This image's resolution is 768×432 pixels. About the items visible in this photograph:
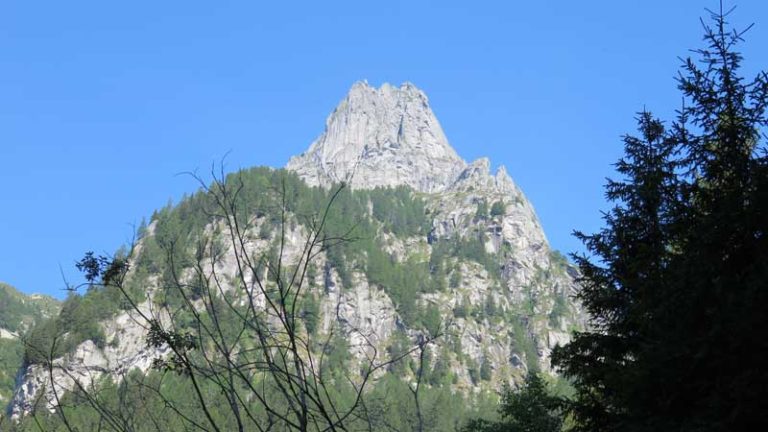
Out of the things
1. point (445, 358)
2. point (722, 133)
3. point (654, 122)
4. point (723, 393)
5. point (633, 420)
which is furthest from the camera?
point (445, 358)

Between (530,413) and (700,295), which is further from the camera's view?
(530,413)

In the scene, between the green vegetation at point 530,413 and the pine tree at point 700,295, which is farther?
the green vegetation at point 530,413

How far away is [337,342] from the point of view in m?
168

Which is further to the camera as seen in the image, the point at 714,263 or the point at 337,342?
the point at 337,342

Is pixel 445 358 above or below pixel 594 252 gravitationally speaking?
above

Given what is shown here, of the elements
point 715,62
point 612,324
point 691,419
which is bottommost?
point 691,419

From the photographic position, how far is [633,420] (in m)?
12.0

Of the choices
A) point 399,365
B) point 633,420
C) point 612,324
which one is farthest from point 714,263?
point 399,365

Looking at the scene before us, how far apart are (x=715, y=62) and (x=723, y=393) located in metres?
5.61

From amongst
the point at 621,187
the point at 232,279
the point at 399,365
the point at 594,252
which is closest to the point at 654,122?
the point at 621,187

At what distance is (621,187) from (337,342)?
15304cm

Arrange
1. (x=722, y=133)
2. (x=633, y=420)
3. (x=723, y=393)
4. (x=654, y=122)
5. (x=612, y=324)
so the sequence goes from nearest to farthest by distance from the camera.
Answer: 1. (x=723, y=393)
2. (x=633, y=420)
3. (x=722, y=133)
4. (x=612, y=324)
5. (x=654, y=122)

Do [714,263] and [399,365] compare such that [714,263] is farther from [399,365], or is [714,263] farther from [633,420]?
[399,365]

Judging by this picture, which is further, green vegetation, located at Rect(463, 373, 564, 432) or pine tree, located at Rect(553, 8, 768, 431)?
green vegetation, located at Rect(463, 373, 564, 432)
